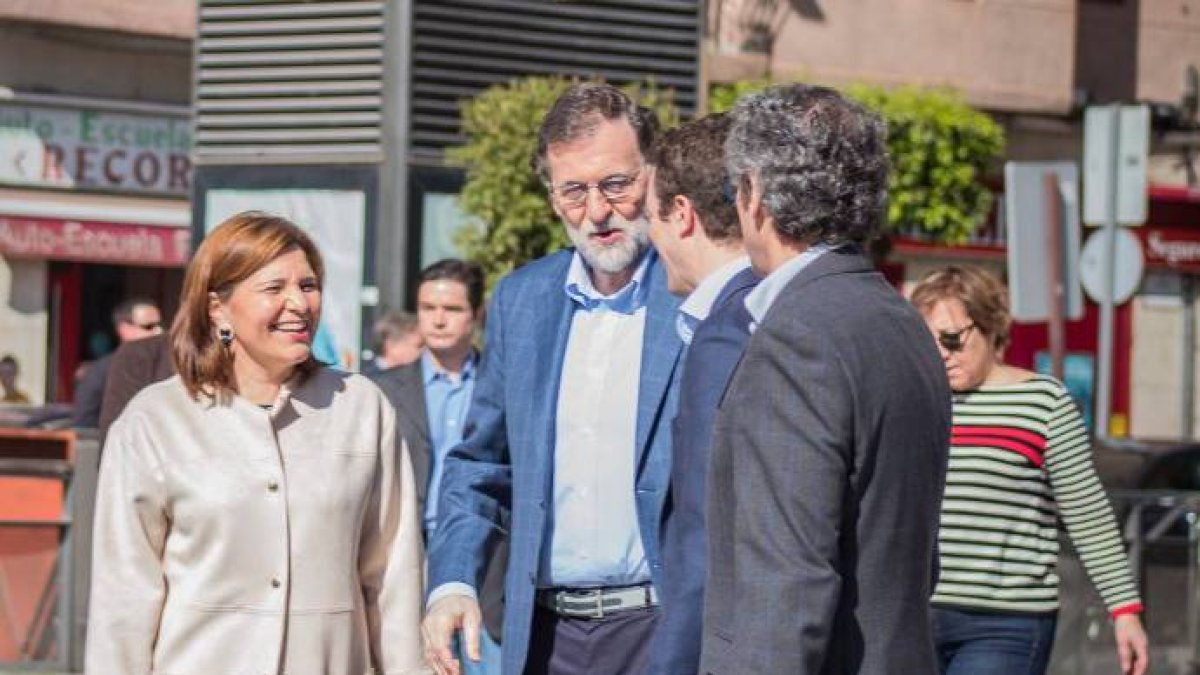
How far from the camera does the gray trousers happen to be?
Result: 5.50 meters

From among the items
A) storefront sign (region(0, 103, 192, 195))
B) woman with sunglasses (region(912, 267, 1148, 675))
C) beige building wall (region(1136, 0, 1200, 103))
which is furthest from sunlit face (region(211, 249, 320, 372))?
beige building wall (region(1136, 0, 1200, 103))

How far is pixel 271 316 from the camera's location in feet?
17.9

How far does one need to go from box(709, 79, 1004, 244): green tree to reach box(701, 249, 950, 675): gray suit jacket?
18.6 metres

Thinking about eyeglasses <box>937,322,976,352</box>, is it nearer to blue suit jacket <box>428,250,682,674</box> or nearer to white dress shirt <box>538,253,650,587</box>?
blue suit jacket <box>428,250,682,674</box>

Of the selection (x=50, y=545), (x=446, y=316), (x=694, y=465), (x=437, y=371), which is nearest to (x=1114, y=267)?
(x=446, y=316)

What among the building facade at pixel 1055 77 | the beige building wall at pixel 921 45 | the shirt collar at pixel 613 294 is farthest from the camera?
the building facade at pixel 1055 77

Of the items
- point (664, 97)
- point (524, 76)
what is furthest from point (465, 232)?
point (524, 76)

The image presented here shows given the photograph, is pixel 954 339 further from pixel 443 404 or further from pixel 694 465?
pixel 694 465

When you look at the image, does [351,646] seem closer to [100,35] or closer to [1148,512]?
[1148,512]

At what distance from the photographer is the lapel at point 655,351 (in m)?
5.42

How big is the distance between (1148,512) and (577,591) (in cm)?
650

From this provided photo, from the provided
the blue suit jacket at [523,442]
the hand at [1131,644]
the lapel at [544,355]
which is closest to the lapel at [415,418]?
the hand at [1131,644]

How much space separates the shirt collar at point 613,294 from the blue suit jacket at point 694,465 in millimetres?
819

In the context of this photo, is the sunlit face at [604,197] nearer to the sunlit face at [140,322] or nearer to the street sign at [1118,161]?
the street sign at [1118,161]
